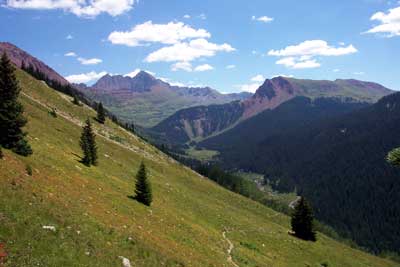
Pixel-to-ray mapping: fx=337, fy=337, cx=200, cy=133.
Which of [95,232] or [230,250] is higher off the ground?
[95,232]

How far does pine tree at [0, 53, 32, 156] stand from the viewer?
34438 mm

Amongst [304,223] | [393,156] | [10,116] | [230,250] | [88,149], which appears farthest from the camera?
[304,223]

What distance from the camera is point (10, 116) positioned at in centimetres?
3475

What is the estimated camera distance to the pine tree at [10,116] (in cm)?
3444

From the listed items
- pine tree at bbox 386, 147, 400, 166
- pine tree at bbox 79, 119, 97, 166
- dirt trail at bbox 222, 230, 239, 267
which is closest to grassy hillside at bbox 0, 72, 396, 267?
dirt trail at bbox 222, 230, 239, 267

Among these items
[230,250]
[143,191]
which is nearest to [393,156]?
[230,250]

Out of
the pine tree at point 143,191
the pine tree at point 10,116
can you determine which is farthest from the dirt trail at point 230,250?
the pine tree at point 10,116

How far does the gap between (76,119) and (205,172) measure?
262 ft

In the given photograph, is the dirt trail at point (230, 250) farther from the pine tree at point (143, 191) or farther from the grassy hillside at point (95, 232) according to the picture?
the pine tree at point (143, 191)

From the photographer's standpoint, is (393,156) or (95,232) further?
(95,232)

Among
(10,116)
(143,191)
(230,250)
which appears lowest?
(230,250)

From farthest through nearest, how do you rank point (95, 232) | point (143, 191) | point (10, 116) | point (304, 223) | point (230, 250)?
point (304, 223)
point (143, 191)
point (230, 250)
point (10, 116)
point (95, 232)

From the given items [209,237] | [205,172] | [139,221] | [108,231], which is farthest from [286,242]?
[205,172]

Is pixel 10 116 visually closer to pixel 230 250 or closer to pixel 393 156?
pixel 230 250
